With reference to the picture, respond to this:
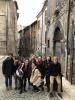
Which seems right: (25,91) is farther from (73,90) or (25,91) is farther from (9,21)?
(9,21)

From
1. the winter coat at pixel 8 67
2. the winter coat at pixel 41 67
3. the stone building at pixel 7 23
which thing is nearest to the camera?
the winter coat at pixel 41 67

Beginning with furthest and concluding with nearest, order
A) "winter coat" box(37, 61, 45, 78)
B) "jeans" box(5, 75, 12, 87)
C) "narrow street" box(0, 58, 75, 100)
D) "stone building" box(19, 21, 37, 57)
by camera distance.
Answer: "stone building" box(19, 21, 37, 57)
"jeans" box(5, 75, 12, 87)
"winter coat" box(37, 61, 45, 78)
"narrow street" box(0, 58, 75, 100)

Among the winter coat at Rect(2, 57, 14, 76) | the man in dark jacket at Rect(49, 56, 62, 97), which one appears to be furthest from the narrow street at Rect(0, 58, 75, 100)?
the winter coat at Rect(2, 57, 14, 76)

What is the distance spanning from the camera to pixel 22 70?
19266mm

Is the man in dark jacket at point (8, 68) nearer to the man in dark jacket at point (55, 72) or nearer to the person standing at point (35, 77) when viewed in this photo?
the person standing at point (35, 77)

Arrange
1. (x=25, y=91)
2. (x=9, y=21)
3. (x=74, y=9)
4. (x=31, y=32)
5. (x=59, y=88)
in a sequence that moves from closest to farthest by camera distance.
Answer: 1. (x=59, y=88)
2. (x=25, y=91)
3. (x=74, y=9)
4. (x=9, y=21)
5. (x=31, y=32)

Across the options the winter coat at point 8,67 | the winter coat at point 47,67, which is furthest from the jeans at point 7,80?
the winter coat at point 47,67

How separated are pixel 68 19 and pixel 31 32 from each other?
5052 centimetres

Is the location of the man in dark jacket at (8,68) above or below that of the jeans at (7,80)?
above

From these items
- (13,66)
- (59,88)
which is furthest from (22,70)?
(59,88)

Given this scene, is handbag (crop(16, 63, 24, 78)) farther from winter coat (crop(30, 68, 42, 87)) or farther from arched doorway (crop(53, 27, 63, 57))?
arched doorway (crop(53, 27, 63, 57))

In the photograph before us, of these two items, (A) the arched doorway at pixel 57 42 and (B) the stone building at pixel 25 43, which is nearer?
(A) the arched doorway at pixel 57 42

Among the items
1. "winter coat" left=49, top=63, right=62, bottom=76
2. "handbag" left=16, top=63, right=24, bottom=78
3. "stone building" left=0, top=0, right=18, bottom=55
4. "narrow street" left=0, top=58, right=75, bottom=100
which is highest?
"stone building" left=0, top=0, right=18, bottom=55

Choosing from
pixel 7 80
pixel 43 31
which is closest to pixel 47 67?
pixel 7 80
